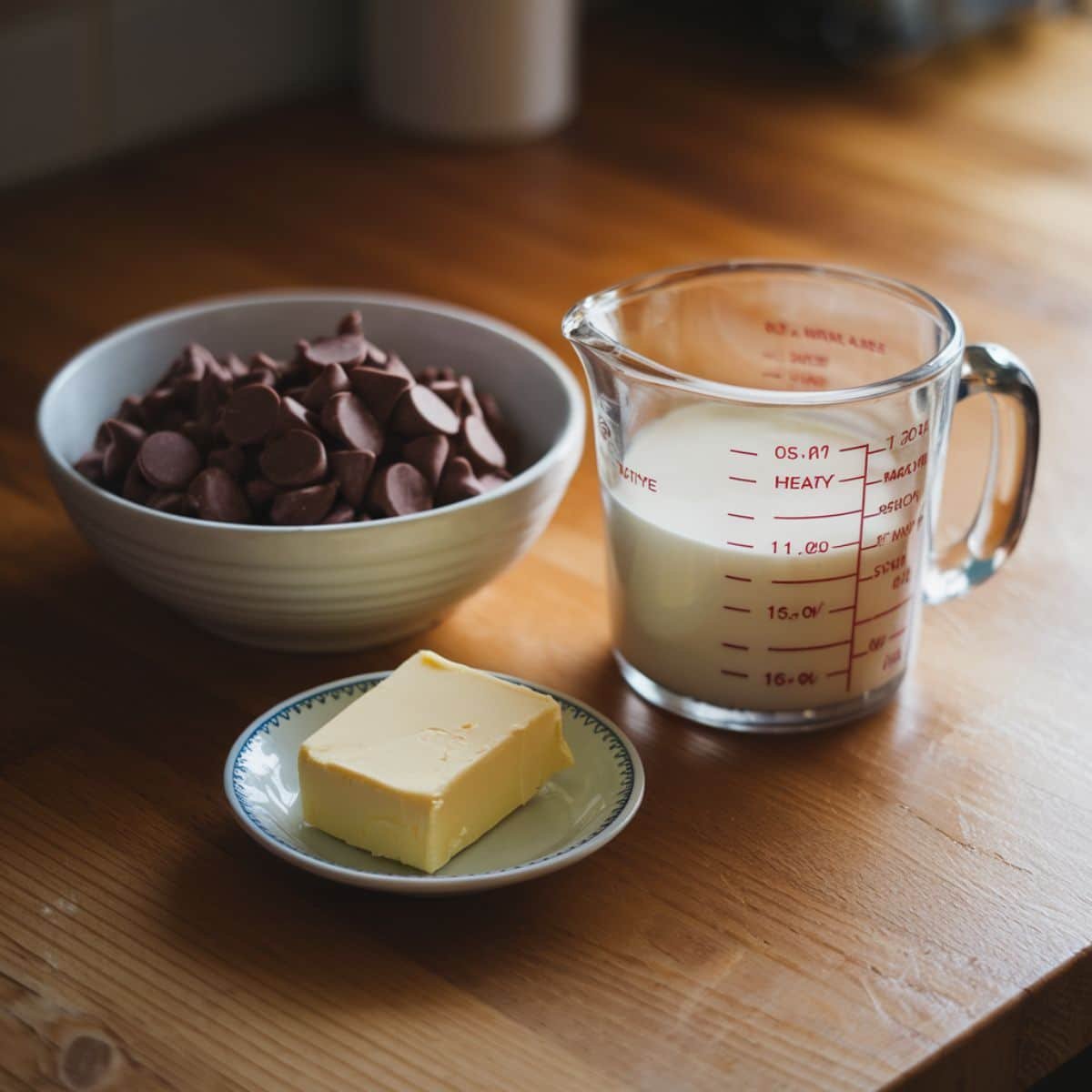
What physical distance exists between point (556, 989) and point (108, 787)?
0.25 meters

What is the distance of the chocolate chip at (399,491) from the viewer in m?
0.80

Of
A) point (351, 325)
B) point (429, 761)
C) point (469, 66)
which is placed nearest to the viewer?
point (429, 761)

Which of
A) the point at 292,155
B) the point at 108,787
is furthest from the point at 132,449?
the point at 292,155

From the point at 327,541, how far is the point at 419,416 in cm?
8

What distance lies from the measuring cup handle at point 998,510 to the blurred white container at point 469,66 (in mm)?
833

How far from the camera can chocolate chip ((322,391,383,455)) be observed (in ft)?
2.64

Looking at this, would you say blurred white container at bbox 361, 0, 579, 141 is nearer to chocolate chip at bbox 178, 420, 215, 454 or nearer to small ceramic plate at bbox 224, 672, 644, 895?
chocolate chip at bbox 178, 420, 215, 454

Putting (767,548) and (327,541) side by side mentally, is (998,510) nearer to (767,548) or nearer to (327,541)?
(767,548)

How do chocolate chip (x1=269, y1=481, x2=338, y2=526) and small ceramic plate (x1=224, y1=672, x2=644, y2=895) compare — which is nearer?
small ceramic plate (x1=224, y1=672, x2=644, y2=895)

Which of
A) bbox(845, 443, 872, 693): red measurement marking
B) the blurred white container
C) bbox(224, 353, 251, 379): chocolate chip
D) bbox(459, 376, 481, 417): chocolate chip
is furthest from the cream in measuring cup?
the blurred white container

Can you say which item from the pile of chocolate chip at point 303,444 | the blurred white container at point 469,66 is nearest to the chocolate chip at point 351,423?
the pile of chocolate chip at point 303,444

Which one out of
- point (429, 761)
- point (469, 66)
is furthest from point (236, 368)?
point (469, 66)

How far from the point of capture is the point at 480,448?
85 cm

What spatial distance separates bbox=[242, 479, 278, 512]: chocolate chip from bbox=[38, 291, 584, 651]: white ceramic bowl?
0.11 feet
